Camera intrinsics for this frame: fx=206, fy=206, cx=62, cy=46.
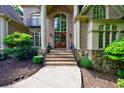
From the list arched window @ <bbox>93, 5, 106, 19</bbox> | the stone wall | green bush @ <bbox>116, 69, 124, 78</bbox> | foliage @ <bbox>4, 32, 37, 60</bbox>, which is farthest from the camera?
the stone wall

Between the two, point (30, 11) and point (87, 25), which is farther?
point (30, 11)

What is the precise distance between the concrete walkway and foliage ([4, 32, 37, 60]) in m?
2.26

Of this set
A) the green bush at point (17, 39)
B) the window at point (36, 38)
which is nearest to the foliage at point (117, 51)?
the green bush at point (17, 39)

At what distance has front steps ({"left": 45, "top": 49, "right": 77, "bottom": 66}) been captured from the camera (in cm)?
1309

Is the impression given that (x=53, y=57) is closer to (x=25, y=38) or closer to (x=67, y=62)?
(x=67, y=62)

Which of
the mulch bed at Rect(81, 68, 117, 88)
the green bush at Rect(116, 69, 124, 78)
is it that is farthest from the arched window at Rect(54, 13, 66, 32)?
the green bush at Rect(116, 69, 124, 78)

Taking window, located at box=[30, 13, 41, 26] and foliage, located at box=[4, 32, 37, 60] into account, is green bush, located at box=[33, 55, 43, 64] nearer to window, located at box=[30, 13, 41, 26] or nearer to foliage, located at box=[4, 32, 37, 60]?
foliage, located at box=[4, 32, 37, 60]

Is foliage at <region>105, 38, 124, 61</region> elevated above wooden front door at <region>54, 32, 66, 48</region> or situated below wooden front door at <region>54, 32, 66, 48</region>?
below

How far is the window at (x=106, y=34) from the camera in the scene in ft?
43.2

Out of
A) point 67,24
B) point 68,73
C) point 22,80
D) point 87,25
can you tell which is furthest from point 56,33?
point 22,80

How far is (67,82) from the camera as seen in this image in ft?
32.2

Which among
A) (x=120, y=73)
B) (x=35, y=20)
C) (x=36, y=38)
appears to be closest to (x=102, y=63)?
(x=120, y=73)

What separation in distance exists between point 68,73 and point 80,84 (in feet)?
5.55

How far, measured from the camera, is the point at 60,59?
1363cm
